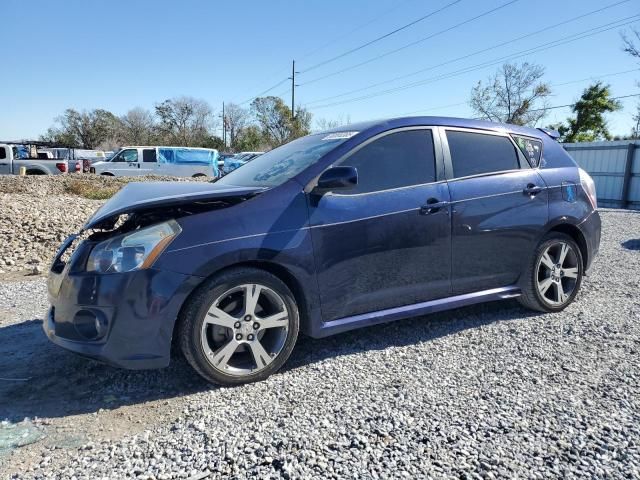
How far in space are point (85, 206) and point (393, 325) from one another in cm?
812

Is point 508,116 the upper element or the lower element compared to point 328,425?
upper

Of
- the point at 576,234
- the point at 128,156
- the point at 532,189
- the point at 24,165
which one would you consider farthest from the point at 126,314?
the point at 128,156

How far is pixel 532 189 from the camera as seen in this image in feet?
13.2

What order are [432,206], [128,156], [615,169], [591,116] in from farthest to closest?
[591,116] → [128,156] → [615,169] → [432,206]

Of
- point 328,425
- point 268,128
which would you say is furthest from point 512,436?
point 268,128

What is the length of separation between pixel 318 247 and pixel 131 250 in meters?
1.15

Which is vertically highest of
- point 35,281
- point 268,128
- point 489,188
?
point 268,128

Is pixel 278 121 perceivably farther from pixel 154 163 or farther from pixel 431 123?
pixel 431 123

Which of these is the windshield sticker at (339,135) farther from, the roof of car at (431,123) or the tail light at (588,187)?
the tail light at (588,187)

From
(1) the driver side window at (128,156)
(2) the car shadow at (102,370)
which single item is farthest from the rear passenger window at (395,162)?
(1) the driver side window at (128,156)

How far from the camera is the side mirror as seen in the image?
10.00 ft

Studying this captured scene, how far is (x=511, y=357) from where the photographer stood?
131 inches

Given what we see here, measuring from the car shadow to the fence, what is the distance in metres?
16.1

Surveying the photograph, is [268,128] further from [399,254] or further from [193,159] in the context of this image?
[399,254]
